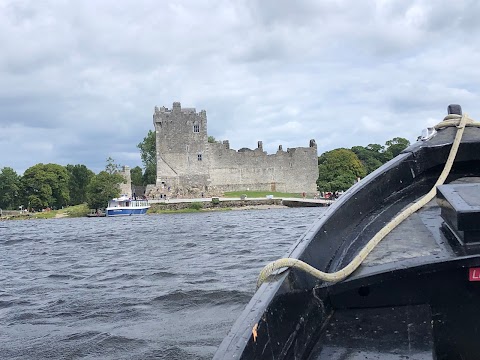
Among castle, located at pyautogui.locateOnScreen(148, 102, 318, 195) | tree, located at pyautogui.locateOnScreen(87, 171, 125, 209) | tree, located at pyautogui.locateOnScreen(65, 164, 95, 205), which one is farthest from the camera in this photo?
tree, located at pyautogui.locateOnScreen(65, 164, 95, 205)

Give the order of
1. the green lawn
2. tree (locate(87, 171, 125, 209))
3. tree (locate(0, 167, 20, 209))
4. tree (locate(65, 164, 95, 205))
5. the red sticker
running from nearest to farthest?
the red sticker → tree (locate(87, 171, 125, 209)) → the green lawn → tree (locate(0, 167, 20, 209)) → tree (locate(65, 164, 95, 205))

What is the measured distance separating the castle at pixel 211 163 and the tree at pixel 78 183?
64.4ft

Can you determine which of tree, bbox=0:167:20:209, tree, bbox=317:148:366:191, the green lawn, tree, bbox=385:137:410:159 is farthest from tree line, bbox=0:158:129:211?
tree, bbox=385:137:410:159

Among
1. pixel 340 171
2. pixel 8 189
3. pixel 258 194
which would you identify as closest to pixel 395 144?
pixel 340 171

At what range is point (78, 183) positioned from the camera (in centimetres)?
6400

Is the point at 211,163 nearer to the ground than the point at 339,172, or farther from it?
farther from it

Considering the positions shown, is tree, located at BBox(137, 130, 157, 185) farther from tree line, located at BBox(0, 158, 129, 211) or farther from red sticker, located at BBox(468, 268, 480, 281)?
red sticker, located at BBox(468, 268, 480, 281)

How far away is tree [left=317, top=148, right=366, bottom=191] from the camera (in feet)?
148

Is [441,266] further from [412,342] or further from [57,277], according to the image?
[57,277]

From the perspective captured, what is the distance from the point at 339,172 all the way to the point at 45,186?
31957 millimetres

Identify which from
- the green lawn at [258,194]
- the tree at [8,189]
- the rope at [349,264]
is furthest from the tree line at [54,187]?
the rope at [349,264]

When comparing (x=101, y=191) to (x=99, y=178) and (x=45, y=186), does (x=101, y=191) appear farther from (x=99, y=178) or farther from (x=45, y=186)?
(x=45, y=186)

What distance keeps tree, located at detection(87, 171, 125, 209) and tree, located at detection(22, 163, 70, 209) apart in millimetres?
11198

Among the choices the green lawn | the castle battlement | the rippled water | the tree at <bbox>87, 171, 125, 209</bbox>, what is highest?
the castle battlement
